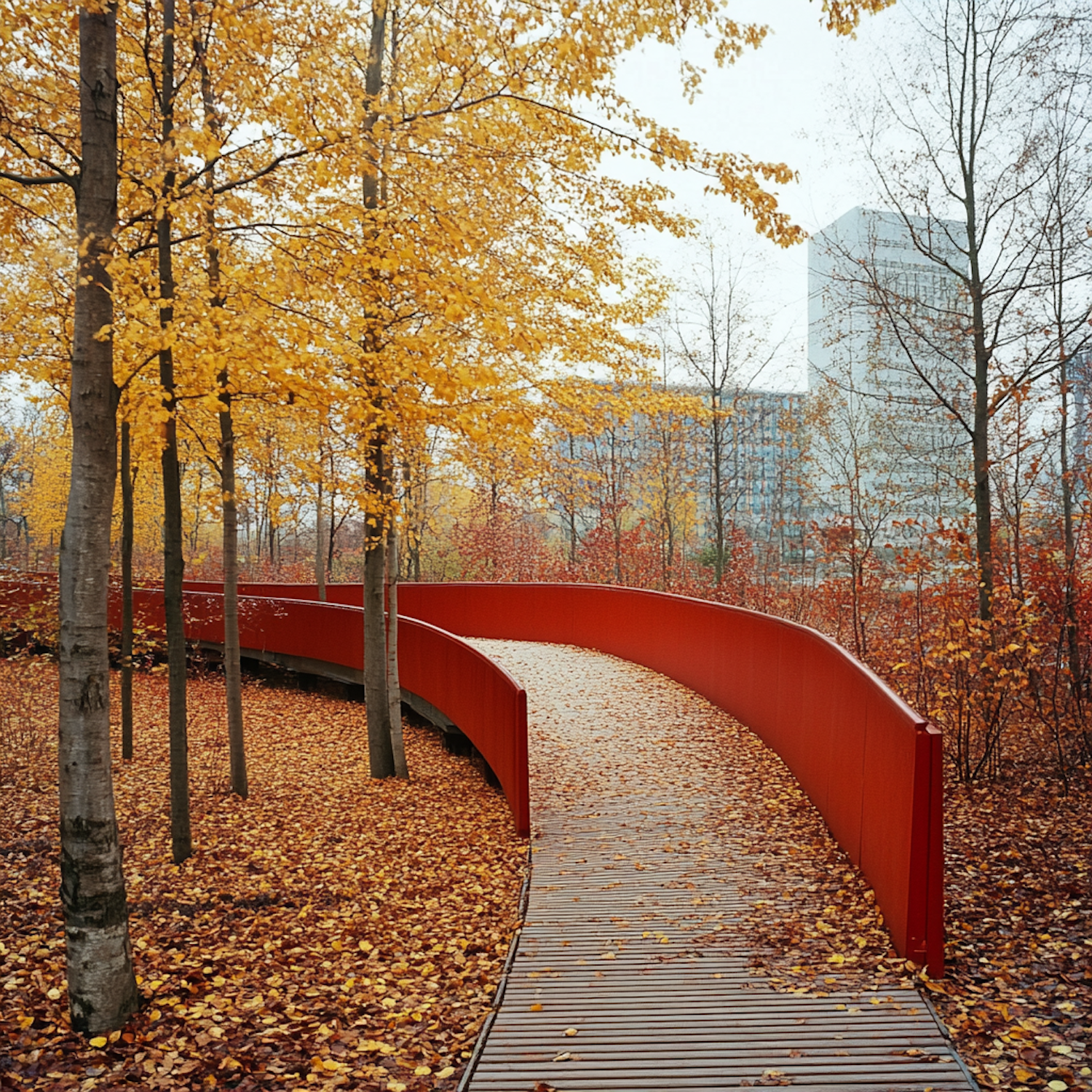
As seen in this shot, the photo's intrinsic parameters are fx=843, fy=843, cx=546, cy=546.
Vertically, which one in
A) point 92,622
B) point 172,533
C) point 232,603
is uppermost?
point 172,533

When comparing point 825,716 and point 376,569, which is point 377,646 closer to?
point 376,569

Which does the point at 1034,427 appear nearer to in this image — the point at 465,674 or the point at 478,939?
the point at 465,674

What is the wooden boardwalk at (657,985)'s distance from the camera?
145 inches

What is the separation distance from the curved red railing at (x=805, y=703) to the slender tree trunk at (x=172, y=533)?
117 inches

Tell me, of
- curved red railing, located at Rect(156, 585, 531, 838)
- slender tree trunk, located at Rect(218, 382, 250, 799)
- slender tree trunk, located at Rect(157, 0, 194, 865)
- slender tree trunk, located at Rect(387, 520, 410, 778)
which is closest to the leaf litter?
curved red railing, located at Rect(156, 585, 531, 838)

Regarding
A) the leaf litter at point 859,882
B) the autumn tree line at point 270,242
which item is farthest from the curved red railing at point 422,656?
the autumn tree line at point 270,242

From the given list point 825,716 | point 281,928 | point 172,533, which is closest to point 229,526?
point 172,533

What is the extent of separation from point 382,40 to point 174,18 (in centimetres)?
260

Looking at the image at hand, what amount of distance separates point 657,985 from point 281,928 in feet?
9.74

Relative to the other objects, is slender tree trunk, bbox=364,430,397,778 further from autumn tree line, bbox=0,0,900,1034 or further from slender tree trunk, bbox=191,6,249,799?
Result: slender tree trunk, bbox=191,6,249,799

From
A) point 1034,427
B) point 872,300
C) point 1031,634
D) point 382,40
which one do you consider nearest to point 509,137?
point 382,40

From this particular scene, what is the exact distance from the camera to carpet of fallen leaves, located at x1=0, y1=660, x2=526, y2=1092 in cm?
424

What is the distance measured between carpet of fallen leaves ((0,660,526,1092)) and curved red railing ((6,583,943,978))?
1.16 meters

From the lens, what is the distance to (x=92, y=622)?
4.59 meters
